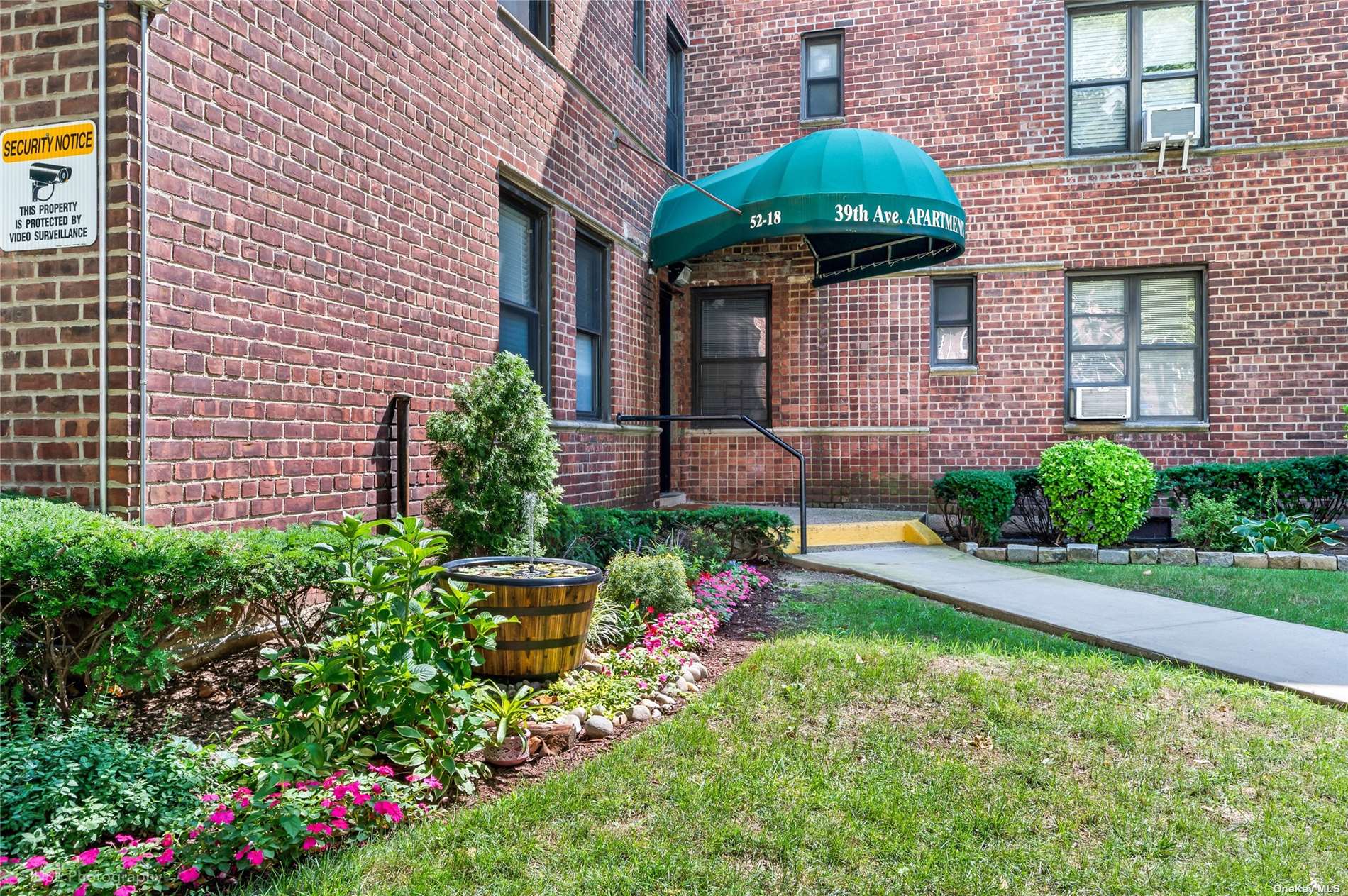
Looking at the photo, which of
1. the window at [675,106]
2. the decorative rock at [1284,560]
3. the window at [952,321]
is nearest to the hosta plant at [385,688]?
the decorative rock at [1284,560]

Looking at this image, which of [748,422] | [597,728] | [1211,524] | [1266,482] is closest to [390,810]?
[597,728]

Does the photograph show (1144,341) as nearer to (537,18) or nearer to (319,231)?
(537,18)

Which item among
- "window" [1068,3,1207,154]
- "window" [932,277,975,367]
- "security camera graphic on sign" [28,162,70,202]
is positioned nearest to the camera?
"security camera graphic on sign" [28,162,70,202]

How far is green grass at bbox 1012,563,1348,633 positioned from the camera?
21.6 ft

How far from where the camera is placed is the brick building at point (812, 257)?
6.30m

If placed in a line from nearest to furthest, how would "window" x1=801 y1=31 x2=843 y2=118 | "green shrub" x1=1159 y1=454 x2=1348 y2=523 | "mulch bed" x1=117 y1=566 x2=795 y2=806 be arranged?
"mulch bed" x1=117 y1=566 x2=795 y2=806 → "green shrub" x1=1159 y1=454 x2=1348 y2=523 → "window" x1=801 y1=31 x2=843 y2=118

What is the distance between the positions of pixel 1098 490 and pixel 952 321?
3.61 m

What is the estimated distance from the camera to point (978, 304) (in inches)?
473

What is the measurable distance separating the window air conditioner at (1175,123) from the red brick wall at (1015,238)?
355mm

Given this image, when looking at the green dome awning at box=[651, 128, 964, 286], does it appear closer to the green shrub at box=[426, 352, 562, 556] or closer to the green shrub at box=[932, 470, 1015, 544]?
the green shrub at box=[932, 470, 1015, 544]

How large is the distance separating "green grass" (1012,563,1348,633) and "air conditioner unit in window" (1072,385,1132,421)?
128 inches

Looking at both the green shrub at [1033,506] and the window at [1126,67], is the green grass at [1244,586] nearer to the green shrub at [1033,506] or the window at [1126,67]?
the green shrub at [1033,506]

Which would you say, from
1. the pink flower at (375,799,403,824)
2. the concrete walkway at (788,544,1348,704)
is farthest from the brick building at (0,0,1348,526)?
the concrete walkway at (788,544,1348,704)

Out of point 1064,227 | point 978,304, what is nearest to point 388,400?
point 978,304
